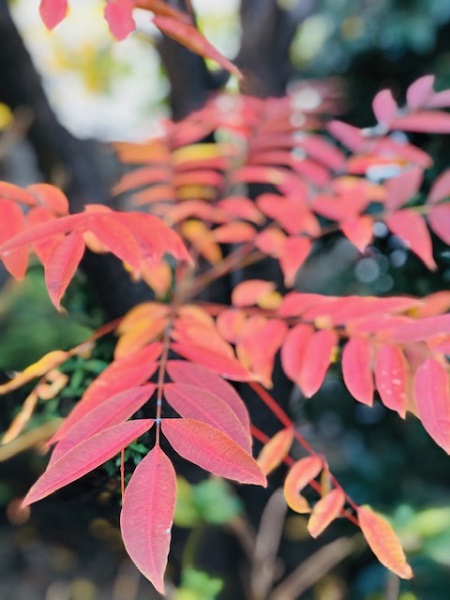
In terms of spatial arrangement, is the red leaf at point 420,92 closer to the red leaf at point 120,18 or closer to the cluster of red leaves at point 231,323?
the cluster of red leaves at point 231,323

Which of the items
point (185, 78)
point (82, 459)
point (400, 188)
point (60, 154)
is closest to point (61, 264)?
point (82, 459)

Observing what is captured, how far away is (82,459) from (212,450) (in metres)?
0.11

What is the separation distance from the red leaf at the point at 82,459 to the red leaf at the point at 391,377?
294 mm

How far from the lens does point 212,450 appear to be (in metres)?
0.47

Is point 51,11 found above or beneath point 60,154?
above

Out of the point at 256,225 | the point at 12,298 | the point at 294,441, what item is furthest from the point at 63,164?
the point at 294,441

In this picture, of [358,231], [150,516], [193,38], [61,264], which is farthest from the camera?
[358,231]

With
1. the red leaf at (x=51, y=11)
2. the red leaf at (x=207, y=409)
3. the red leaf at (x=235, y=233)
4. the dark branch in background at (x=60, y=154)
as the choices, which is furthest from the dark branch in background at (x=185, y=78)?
the red leaf at (x=207, y=409)

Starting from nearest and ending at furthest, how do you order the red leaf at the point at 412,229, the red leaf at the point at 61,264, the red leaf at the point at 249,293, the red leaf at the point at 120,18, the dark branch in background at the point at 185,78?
the red leaf at the point at 61,264 < the red leaf at the point at 120,18 < the red leaf at the point at 412,229 < the red leaf at the point at 249,293 < the dark branch in background at the point at 185,78

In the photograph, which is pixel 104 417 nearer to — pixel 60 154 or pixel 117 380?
pixel 117 380

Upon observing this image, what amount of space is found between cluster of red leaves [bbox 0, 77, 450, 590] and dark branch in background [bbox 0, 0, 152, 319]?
0.10 metres

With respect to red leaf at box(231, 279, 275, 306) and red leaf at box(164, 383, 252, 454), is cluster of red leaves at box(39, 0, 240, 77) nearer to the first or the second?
red leaf at box(164, 383, 252, 454)

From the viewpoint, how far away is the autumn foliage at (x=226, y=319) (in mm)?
483

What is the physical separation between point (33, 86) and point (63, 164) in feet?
0.58
